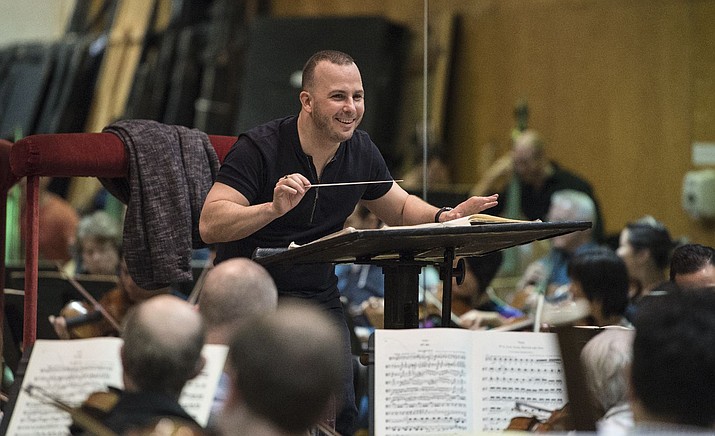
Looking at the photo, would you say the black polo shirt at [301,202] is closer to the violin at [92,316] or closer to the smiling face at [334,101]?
the smiling face at [334,101]

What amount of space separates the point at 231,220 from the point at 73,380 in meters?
0.91

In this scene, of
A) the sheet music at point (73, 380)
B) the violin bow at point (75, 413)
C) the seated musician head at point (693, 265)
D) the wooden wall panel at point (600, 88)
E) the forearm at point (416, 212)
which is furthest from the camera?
the wooden wall panel at point (600, 88)

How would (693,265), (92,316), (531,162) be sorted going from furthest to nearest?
1. (531,162)
2. (92,316)
3. (693,265)

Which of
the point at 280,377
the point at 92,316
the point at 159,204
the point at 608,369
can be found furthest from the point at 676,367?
the point at 92,316

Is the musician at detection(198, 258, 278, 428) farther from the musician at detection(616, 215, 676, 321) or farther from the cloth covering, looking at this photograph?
the musician at detection(616, 215, 676, 321)

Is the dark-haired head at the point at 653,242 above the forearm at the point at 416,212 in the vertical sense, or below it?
below

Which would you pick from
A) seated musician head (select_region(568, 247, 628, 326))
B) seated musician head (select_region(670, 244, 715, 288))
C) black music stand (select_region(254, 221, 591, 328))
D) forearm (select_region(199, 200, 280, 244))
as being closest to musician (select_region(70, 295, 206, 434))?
black music stand (select_region(254, 221, 591, 328))

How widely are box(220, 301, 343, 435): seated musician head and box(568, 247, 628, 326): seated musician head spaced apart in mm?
2767

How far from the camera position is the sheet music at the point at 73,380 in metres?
2.48

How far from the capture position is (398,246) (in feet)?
10.1

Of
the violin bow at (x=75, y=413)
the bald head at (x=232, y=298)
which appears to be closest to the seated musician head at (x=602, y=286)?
the bald head at (x=232, y=298)

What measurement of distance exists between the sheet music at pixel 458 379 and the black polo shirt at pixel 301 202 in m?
0.73

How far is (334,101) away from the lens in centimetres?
354

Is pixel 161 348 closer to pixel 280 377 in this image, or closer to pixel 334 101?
pixel 280 377
